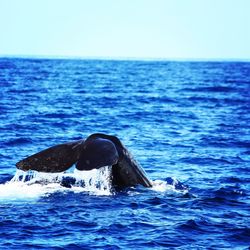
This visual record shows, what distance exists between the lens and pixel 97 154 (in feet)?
36.3

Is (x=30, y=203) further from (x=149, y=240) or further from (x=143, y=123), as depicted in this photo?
(x=143, y=123)

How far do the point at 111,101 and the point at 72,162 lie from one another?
1025 inches

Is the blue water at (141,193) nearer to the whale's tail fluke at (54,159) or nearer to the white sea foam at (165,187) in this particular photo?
the white sea foam at (165,187)

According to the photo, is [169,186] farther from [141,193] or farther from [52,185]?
[52,185]

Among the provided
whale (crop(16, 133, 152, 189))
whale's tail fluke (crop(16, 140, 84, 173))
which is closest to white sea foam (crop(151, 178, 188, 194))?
whale (crop(16, 133, 152, 189))

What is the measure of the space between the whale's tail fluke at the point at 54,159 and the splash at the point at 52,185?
2.45 ft

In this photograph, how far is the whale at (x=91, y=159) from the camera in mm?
10945

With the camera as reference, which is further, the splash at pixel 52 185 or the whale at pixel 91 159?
the splash at pixel 52 185

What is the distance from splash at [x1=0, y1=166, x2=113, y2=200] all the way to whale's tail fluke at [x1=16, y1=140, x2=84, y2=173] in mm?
747

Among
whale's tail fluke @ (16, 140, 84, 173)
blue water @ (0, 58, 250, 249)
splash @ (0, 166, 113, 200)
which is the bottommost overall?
blue water @ (0, 58, 250, 249)

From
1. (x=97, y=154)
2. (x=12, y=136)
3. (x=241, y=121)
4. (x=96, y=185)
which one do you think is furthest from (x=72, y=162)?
(x=241, y=121)

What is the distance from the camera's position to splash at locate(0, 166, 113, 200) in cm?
1189

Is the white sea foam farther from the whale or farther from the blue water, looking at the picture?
the whale

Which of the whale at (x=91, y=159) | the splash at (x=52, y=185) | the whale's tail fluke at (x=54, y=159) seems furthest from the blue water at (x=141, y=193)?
the whale's tail fluke at (x=54, y=159)
